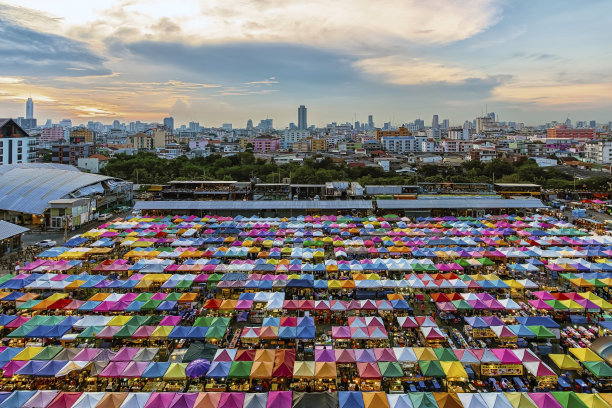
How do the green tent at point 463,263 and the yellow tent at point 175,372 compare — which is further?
the green tent at point 463,263

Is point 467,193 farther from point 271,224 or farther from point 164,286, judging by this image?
point 164,286

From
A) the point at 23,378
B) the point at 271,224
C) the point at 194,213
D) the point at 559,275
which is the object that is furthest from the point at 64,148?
the point at 559,275

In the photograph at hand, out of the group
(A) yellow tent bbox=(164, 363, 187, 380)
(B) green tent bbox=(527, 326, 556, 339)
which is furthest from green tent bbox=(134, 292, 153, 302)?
(B) green tent bbox=(527, 326, 556, 339)

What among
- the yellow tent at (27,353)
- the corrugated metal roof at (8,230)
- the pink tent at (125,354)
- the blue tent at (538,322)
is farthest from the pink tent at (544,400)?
the corrugated metal roof at (8,230)

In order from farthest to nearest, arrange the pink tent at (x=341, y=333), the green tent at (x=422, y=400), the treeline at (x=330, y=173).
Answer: the treeline at (x=330, y=173)
the pink tent at (x=341, y=333)
the green tent at (x=422, y=400)

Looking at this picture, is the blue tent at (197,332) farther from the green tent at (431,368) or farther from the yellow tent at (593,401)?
the yellow tent at (593,401)

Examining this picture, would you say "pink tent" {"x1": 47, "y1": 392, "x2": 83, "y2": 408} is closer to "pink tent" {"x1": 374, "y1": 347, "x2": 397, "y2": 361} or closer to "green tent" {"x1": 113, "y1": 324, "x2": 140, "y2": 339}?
"green tent" {"x1": 113, "y1": 324, "x2": 140, "y2": 339}
